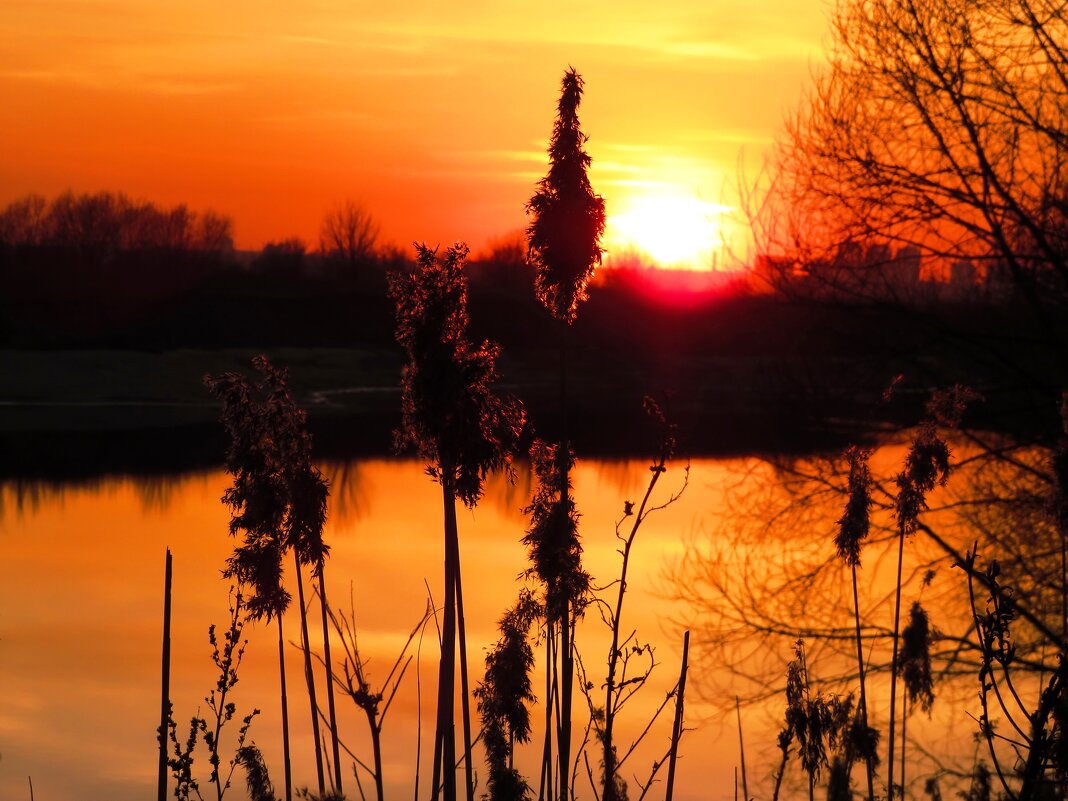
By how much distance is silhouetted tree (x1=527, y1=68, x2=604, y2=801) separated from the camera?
14.7 ft

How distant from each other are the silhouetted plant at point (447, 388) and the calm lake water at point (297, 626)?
781mm

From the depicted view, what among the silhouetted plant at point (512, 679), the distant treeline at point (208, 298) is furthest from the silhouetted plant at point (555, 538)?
the distant treeline at point (208, 298)

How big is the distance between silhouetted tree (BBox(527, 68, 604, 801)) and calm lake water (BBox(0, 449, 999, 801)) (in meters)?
0.94

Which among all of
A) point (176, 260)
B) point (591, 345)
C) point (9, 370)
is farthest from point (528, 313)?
point (9, 370)

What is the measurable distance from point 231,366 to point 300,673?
50975mm

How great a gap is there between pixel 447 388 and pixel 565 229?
2.62ft

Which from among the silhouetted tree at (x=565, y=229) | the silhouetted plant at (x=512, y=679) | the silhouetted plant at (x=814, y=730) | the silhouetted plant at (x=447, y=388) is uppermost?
the silhouetted tree at (x=565, y=229)

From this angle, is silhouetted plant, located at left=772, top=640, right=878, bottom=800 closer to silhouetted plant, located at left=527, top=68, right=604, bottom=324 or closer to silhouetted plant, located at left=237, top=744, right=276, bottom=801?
silhouetted plant, located at left=527, top=68, right=604, bottom=324

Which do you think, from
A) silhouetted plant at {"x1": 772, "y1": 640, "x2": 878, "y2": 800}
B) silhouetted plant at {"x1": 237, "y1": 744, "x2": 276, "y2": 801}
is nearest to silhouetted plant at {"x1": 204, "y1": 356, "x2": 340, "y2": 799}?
silhouetted plant at {"x1": 237, "y1": 744, "x2": 276, "y2": 801}

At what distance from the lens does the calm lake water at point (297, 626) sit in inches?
403

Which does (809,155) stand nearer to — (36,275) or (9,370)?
(9,370)

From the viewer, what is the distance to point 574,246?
451cm

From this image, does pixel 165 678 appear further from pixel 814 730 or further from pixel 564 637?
pixel 814 730

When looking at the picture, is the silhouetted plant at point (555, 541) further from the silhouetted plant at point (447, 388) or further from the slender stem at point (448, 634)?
the slender stem at point (448, 634)
